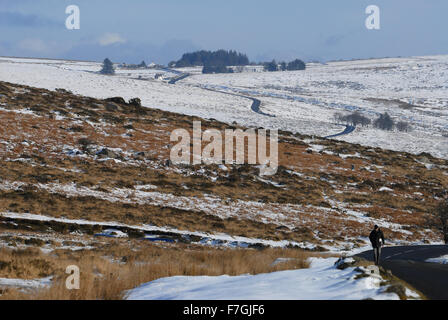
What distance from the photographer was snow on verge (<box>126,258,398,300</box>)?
8.09 meters

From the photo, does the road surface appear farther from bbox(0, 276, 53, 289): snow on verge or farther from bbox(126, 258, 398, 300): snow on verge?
bbox(0, 276, 53, 289): snow on verge

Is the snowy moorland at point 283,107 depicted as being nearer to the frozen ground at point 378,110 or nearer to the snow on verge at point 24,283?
the frozen ground at point 378,110

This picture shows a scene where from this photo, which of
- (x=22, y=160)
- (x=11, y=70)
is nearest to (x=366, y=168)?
(x=22, y=160)

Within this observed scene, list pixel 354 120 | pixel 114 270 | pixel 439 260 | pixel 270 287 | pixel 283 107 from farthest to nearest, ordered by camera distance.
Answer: pixel 283 107
pixel 354 120
pixel 439 260
pixel 114 270
pixel 270 287

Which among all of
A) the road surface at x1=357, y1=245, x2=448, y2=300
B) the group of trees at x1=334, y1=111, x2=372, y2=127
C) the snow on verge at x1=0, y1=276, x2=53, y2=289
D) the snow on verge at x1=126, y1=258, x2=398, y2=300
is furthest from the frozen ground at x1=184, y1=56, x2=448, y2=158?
the snow on verge at x1=0, y1=276, x2=53, y2=289

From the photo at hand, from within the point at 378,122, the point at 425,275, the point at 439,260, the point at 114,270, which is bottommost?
the point at 439,260

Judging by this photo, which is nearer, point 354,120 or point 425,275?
point 425,275

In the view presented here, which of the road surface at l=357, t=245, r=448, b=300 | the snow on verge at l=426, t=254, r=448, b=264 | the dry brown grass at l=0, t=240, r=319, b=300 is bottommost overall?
the snow on verge at l=426, t=254, r=448, b=264

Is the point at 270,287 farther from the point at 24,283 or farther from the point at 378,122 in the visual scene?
the point at 378,122

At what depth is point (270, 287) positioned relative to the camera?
352 inches

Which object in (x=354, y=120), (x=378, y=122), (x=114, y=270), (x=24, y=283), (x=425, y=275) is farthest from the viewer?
(x=378, y=122)

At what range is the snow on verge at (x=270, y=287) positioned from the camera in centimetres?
809

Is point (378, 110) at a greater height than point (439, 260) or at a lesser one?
greater

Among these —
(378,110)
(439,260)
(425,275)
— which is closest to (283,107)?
(378,110)
